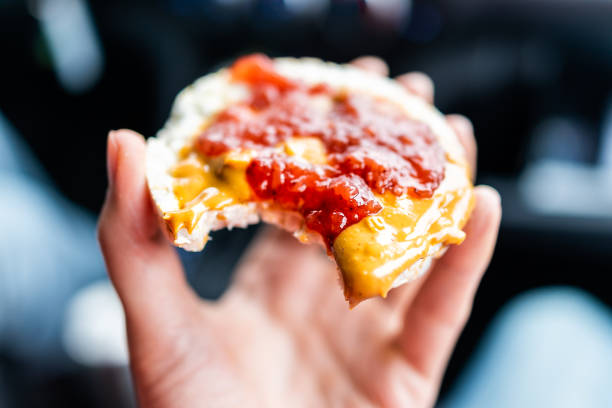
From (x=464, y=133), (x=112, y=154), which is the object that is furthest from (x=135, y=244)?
(x=464, y=133)

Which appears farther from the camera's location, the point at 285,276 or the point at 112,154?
the point at 285,276

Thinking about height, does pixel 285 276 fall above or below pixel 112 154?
below

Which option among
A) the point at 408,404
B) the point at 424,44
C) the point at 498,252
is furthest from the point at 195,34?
the point at 408,404

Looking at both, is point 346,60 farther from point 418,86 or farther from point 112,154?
point 112,154

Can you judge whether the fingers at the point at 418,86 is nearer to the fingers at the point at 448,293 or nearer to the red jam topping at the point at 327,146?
the red jam topping at the point at 327,146

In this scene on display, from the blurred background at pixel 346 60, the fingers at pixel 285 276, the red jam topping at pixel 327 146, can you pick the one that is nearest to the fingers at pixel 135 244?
the red jam topping at pixel 327 146

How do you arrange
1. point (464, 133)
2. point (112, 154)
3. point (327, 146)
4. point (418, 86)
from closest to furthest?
point (112, 154)
point (327, 146)
point (464, 133)
point (418, 86)

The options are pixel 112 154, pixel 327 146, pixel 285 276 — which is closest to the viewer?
pixel 112 154

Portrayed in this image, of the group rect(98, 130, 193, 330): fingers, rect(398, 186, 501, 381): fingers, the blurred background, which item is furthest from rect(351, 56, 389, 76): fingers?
the blurred background
